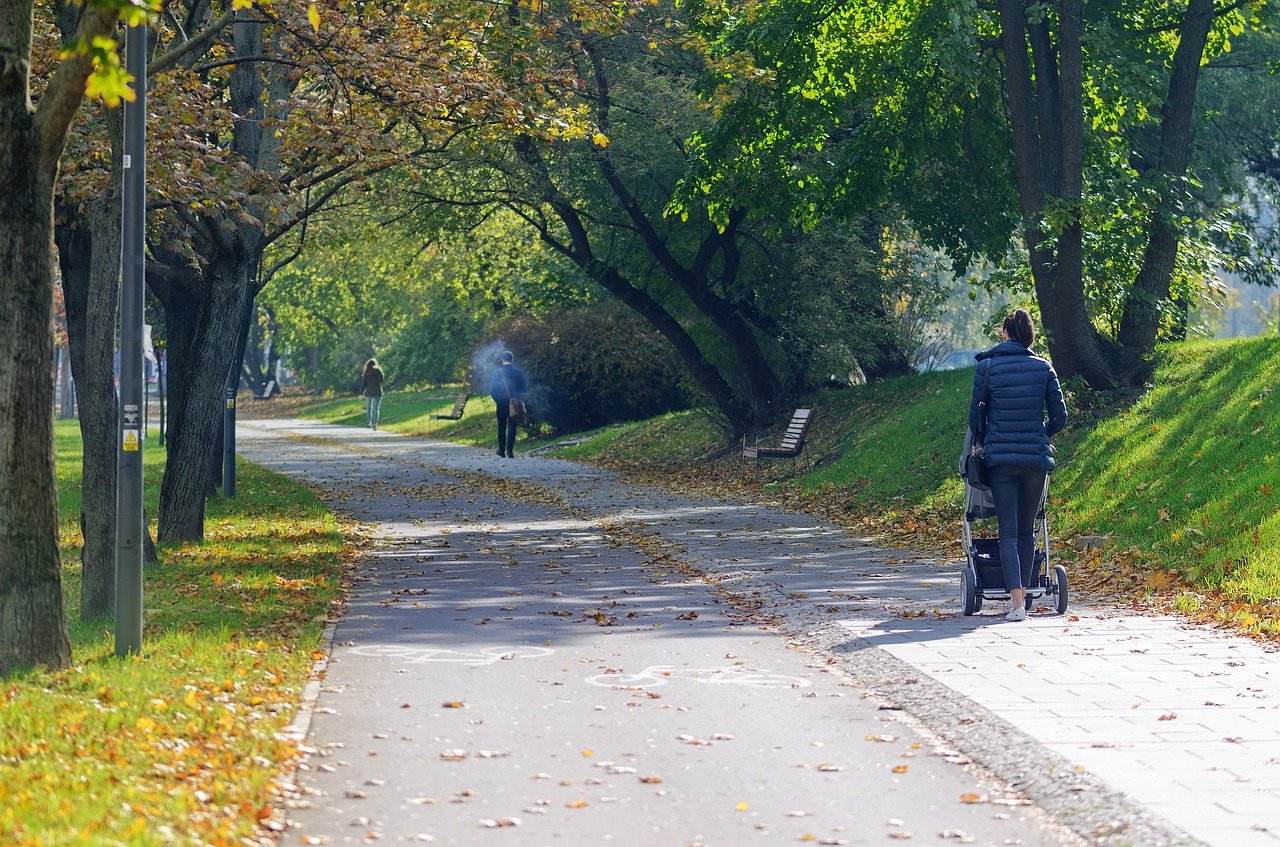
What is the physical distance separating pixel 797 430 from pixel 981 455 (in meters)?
14.0

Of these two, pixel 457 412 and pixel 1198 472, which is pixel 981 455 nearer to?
pixel 1198 472

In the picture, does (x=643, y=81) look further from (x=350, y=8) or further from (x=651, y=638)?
(x=651, y=638)

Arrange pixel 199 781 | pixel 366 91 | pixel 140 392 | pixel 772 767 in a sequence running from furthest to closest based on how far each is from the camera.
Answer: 1. pixel 366 91
2. pixel 140 392
3. pixel 772 767
4. pixel 199 781

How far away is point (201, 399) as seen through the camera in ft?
51.7

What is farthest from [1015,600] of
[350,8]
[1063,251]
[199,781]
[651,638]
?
[1063,251]

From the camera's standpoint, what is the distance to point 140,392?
361 inches

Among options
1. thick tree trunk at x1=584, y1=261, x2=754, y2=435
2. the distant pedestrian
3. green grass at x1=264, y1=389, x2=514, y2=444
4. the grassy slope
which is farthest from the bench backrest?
the distant pedestrian

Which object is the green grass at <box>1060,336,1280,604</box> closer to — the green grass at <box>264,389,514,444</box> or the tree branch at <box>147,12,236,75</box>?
the tree branch at <box>147,12,236,75</box>

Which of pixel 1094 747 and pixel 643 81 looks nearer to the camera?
pixel 1094 747

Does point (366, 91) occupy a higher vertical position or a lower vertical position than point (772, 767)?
higher

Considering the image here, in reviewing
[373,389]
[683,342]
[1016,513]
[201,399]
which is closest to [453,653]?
[1016,513]

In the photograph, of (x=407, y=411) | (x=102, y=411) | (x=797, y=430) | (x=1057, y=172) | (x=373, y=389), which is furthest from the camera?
(x=407, y=411)

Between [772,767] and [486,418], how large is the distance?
3622 centimetres

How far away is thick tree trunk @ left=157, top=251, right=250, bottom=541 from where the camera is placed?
15.7 m
